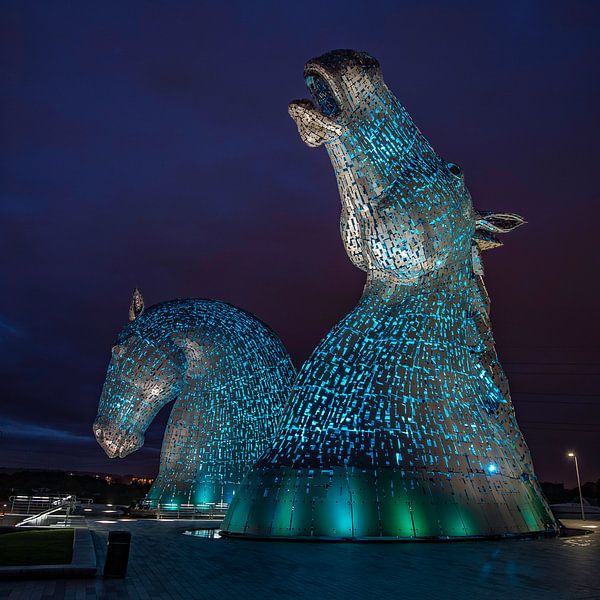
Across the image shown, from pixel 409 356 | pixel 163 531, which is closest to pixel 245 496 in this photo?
pixel 163 531

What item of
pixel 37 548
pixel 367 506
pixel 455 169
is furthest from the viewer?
pixel 455 169

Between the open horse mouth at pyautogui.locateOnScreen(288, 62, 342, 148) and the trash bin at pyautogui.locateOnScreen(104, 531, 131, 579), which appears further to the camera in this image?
the open horse mouth at pyautogui.locateOnScreen(288, 62, 342, 148)

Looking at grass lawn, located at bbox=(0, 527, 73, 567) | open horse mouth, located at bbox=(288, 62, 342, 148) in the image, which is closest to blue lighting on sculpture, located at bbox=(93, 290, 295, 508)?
grass lawn, located at bbox=(0, 527, 73, 567)

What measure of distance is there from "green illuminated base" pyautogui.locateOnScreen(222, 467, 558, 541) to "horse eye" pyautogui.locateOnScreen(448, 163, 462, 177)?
6.60m

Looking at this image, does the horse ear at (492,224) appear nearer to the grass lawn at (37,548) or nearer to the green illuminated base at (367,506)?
the green illuminated base at (367,506)

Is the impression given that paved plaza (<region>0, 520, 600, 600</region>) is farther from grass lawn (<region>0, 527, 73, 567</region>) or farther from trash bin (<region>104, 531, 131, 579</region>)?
grass lawn (<region>0, 527, 73, 567</region>)

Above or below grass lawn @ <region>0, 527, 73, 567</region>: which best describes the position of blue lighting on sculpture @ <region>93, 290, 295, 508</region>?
above

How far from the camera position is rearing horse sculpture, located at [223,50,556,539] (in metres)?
10.4

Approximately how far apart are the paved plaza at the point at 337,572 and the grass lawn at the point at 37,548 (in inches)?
23.3

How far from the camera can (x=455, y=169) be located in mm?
13289

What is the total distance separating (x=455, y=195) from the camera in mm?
12617

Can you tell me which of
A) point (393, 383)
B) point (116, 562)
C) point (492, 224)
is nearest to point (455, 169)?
point (492, 224)

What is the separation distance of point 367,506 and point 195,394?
762 centimetres

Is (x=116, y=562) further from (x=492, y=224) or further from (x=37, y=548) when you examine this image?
(x=492, y=224)
